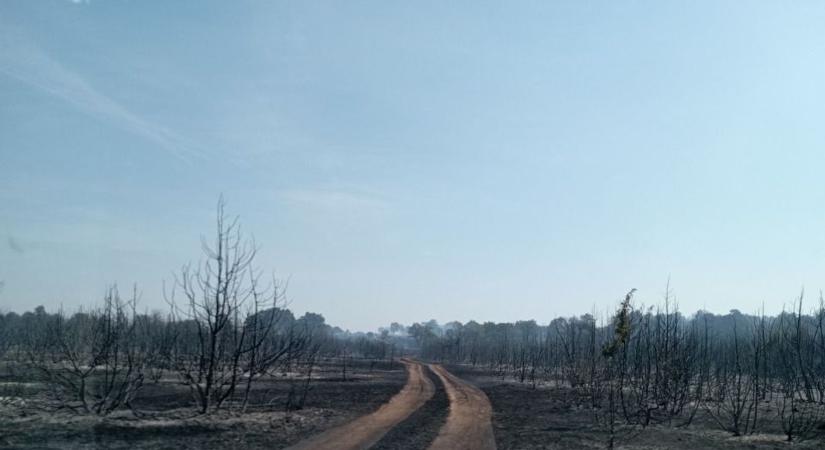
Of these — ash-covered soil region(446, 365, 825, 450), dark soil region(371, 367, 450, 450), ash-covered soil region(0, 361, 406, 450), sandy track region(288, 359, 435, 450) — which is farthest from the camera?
ash-covered soil region(446, 365, 825, 450)

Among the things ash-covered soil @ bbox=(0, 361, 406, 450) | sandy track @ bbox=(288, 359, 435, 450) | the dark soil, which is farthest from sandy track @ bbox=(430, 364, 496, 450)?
ash-covered soil @ bbox=(0, 361, 406, 450)

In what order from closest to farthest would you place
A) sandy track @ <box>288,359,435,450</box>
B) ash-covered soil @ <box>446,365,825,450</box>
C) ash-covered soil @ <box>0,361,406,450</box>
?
ash-covered soil @ <box>0,361,406,450</box> < sandy track @ <box>288,359,435,450</box> < ash-covered soil @ <box>446,365,825,450</box>

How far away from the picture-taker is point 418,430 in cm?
1892

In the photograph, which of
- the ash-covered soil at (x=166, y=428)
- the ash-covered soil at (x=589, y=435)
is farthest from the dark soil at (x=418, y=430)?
the ash-covered soil at (x=166, y=428)

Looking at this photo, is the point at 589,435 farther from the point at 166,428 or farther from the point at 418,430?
the point at 166,428

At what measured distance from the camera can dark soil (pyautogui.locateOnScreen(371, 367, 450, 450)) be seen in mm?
15938

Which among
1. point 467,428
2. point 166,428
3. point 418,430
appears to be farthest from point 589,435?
point 166,428

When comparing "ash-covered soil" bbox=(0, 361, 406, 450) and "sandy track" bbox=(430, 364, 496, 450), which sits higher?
"ash-covered soil" bbox=(0, 361, 406, 450)

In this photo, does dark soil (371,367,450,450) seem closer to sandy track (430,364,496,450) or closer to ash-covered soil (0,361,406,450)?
sandy track (430,364,496,450)

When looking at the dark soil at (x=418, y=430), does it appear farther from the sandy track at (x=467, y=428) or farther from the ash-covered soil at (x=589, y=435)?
the ash-covered soil at (x=589, y=435)

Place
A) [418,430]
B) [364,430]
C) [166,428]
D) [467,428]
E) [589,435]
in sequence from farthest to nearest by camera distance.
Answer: [467,428]
[589,435]
[418,430]
[364,430]
[166,428]

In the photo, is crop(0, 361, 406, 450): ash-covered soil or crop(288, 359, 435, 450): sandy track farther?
crop(288, 359, 435, 450): sandy track

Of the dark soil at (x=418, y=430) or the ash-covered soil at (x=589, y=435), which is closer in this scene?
the dark soil at (x=418, y=430)

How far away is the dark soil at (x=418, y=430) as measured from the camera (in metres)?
15.9
